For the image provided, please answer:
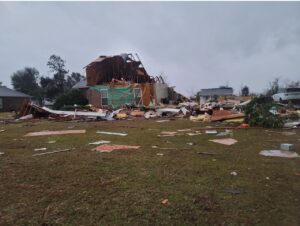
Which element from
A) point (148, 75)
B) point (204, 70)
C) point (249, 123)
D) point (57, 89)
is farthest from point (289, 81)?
point (57, 89)

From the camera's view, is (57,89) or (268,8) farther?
(57,89)

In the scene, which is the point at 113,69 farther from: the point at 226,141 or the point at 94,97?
the point at 226,141

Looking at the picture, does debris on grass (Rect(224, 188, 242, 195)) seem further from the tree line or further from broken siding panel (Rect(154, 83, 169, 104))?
the tree line

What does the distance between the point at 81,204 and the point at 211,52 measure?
24544 millimetres

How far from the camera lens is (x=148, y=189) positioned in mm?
2936

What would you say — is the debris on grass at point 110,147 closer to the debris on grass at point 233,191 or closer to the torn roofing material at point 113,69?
the debris on grass at point 233,191

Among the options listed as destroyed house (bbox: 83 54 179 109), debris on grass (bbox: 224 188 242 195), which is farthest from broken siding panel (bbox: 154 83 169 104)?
debris on grass (bbox: 224 188 242 195)

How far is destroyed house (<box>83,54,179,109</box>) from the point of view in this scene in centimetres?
2069

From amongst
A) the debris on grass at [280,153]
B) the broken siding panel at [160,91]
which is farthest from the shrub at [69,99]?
the debris on grass at [280,153]

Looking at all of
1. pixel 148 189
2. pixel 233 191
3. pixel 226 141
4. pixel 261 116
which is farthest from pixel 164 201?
pixel 261 116

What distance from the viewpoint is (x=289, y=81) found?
122 ft

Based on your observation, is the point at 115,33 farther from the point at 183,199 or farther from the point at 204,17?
the point at 183,199

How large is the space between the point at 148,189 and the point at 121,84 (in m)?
18.4

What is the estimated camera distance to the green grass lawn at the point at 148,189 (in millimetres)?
2273
